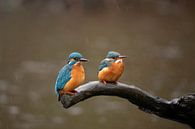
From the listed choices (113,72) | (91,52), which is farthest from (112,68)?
(91,52)

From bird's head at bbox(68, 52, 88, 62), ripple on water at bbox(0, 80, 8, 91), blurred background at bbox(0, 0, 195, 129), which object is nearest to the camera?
bird's head at bbox(68, 52, 88, 62)

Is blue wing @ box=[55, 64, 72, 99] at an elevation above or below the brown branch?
above

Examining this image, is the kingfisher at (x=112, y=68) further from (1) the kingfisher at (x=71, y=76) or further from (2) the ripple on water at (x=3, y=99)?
(2) the ripple on water at (x=3, y=99)

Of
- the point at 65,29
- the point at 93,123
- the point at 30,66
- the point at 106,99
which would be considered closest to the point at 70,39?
the point at 65,29

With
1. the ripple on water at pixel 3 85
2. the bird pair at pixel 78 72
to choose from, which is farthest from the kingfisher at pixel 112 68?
the ripple on water at pixel 3 85

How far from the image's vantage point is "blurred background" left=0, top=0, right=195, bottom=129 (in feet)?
8.12

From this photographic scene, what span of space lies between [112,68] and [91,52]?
1.76 metres

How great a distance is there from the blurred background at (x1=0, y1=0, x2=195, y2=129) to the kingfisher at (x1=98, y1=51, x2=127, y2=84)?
129 centimetres

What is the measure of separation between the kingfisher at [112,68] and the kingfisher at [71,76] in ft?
0.18

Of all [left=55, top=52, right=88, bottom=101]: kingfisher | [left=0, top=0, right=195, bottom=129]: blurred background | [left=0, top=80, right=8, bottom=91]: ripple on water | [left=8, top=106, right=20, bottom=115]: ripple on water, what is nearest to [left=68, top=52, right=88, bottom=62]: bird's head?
[left=55, top=52, right=88, bottom=101]: kingfisher

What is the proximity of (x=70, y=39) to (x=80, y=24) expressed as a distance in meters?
0.23

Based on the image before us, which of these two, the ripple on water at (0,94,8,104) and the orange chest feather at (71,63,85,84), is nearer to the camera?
the orange chest feather at (71,63,85,84)

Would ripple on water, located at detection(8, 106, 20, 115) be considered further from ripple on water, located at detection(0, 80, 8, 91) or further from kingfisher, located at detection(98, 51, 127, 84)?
kingfisher, located at detection(98, 51, 127, 84)

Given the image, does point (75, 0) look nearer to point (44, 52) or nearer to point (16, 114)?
point (44, 52)
